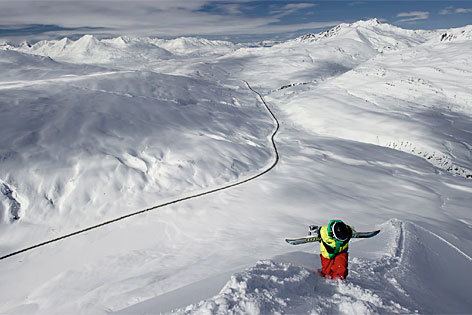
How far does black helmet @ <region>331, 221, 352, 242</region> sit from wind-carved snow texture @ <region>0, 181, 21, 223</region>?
18.2 metres

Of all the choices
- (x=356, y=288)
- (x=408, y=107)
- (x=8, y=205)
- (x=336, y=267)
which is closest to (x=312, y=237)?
(x=336, y=267)

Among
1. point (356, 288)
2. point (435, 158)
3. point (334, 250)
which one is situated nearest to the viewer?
point (356, 288)

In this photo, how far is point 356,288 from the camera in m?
7.66

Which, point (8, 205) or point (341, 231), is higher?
point (341, 231)

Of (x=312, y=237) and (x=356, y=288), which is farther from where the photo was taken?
(x=312, y=237)

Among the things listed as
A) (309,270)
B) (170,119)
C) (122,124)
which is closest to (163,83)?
(170,119)

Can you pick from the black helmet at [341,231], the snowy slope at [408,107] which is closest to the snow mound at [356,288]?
the black helmet at [341,231]

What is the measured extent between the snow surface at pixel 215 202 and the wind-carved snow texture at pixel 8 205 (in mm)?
90

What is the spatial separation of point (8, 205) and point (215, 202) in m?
10.7

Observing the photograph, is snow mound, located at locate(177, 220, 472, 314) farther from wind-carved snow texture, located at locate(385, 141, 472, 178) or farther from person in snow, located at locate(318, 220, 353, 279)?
wind-carved snow texture, located at locate(385, 141, 472, 178)

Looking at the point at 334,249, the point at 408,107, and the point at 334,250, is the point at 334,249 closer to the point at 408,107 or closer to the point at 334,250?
the point at 334,250

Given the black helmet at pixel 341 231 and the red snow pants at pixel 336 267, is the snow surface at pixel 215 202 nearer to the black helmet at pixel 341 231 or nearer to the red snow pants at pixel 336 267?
the red snow pants at pixel 336 267

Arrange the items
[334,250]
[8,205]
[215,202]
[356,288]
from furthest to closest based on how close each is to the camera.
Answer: [215,202]
[8,205]
[334,250]
[356,288]

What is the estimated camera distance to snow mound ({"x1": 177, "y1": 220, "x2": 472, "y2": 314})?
685 cm
